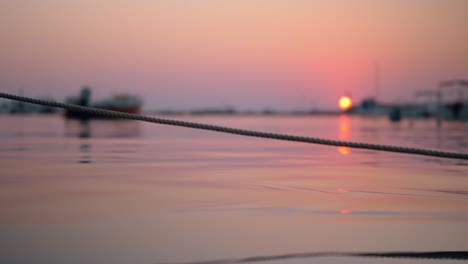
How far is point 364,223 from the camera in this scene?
4883 millimetres

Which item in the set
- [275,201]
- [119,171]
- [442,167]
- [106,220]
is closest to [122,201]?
[106,220]

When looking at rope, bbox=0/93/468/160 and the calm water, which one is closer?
rope, bbox=0/93/468/160

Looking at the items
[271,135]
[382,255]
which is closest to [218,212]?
[271,135]

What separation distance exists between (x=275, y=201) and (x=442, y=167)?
5.21 metres

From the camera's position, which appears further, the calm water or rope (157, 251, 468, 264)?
the calm water

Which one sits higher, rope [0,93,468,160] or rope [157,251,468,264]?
rope [0,93,468,160]

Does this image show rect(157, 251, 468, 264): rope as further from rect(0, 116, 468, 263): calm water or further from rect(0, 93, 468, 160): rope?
rect(0, 93, 468, 160): rope

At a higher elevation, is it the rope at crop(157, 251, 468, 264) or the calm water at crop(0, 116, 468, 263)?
the calm water at crop(0, 116, 468, 263)

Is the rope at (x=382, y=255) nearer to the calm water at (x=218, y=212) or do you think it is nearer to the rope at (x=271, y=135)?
the calm water at (x=218, y=212)

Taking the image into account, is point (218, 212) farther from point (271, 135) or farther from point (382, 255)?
point (382, 255)

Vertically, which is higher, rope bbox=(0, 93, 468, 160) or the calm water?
rope bbox=(0, 93, 468, 160)

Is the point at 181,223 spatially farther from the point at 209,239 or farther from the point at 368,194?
the point at 368,194

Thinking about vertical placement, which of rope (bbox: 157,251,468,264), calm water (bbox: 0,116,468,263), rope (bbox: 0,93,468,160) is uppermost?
rope (bbox: 0,93,468,160)

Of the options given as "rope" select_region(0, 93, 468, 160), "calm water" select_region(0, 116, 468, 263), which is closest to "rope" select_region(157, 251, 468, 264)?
"calm water" select_region(0, 116, 468, 263)
